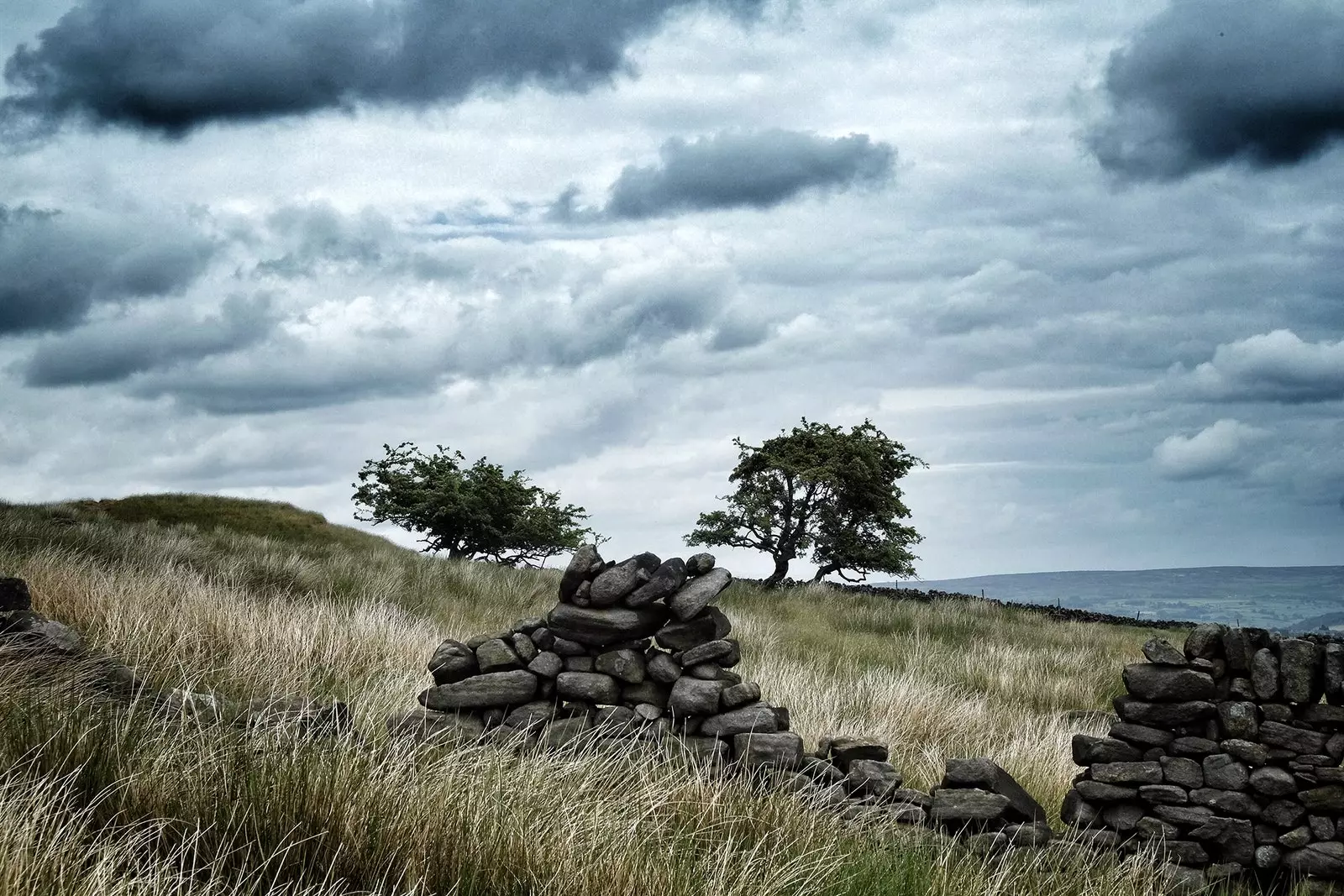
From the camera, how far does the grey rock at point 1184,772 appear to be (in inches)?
317

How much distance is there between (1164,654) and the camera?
8.12m

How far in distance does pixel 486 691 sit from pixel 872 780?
300cm

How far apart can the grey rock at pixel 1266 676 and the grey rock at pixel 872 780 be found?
2.70 metres

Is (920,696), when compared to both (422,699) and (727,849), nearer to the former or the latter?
(422,699)

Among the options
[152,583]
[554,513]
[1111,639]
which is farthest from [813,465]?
[152,583]

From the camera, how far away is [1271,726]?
791 cm

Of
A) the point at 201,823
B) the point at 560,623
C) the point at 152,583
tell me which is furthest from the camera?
the point at 152,583

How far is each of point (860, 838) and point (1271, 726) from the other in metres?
3.51

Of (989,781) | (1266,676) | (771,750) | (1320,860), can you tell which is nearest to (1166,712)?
(1266,676)

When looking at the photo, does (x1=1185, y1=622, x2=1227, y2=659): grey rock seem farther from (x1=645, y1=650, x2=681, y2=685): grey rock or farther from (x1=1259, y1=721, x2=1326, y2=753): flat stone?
(x1=645, y1=650, x2=681, y2=685): grey rock

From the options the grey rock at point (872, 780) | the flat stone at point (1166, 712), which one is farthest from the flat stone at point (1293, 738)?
the grey rock at point (872, 780)

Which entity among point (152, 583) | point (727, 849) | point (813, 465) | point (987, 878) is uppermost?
point (813, 465)

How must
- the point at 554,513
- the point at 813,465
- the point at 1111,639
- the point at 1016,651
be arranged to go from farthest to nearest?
1. the point at 554,513
2. the point at 813,465
3. the point at 1111,639
4. the point at 1016,651

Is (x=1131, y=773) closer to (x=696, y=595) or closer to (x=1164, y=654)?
(x=1164, y=654)
